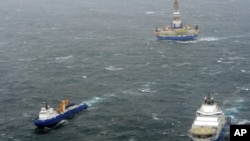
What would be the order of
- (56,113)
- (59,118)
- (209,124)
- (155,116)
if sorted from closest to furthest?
(209,124), (59,118), (56,113), (155,116)

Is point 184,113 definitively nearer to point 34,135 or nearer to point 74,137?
point 74,137

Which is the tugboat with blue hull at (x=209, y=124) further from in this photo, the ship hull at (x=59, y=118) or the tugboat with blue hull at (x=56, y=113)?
the tugboat with blue hull at (x=56, y=113)

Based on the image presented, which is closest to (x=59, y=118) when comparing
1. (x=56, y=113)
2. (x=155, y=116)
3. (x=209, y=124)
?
(x=56, y=113)

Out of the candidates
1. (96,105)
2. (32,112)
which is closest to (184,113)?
(96,105)

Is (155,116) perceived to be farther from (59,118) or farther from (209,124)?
(59,118)

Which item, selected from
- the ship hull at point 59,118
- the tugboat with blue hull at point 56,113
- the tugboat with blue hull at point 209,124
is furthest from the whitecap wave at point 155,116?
the tugboat with blue hull at point 56,113

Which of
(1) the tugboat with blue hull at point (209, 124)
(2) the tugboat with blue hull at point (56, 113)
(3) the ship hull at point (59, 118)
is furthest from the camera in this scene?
(2) the tugboat with blue hull at point (56, 113)

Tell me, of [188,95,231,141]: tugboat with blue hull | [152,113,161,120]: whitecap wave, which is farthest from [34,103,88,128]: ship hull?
[188,95,231,141]: tugboat with blue hull
